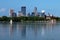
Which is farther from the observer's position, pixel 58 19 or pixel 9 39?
pixel 58 19

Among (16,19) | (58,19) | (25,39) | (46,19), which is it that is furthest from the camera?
(58,19)

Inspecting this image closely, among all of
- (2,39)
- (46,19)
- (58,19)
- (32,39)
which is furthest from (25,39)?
(58,19)

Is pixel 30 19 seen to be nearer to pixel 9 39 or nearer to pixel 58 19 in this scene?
pixel 58 19

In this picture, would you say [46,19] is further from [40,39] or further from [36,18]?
[40,39]

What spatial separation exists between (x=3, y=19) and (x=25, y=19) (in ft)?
36.1

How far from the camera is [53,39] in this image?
21438 millimetres

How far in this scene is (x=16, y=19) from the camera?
109 meters

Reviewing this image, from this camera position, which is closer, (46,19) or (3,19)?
(3,19)

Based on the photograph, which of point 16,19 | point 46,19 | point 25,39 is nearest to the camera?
point 25,39

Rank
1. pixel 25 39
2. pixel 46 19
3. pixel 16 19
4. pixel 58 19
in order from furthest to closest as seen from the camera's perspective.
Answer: pixel 58 19
pixel 46 19
pixel 16 19
pixel 25 39

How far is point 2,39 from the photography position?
2164 centimetres

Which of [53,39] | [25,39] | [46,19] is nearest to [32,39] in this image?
[25,39]

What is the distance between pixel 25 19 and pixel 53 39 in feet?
298

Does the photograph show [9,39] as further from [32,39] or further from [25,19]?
[25,19]
